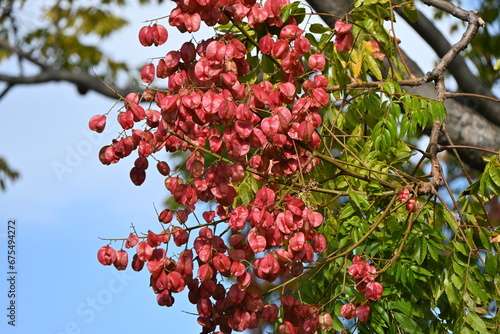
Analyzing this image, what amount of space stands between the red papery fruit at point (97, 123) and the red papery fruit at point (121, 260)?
456 millimetres

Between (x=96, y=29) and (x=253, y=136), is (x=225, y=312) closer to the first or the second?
(x=253, y=136)

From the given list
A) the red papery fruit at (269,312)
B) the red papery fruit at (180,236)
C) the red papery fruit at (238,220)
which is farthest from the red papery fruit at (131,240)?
the red papery fruit at (269,312)

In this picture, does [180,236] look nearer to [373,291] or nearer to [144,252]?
[144,252]

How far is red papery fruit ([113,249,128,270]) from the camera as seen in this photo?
255cm

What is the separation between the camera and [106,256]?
2.56 meters

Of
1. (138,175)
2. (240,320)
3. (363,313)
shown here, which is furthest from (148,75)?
(363,313)

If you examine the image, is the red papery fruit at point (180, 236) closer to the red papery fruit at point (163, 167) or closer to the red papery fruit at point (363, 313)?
the red papery fruit at point (163, 167)

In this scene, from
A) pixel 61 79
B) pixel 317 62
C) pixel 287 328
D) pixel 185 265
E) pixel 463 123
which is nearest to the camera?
pixel 185 265

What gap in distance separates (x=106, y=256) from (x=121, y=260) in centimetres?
6

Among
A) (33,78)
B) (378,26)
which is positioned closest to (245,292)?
(378,26)

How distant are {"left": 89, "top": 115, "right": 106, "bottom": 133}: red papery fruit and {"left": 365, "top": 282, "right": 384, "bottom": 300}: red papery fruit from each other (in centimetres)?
112

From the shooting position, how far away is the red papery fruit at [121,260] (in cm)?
255

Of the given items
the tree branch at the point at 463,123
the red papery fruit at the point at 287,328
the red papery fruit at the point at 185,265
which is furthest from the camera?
the tree branch at the point at 463,123

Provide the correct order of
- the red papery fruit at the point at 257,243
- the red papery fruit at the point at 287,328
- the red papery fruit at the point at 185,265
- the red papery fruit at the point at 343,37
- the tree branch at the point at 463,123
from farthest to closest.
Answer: the tree branch at the point at 463,123 → the red papery fruit at the point at 343,37 → the red papery fruit at the point at 287,328 → the red papery fruit at the point at 185,265 → the red papery fruit at the point at 257,243
